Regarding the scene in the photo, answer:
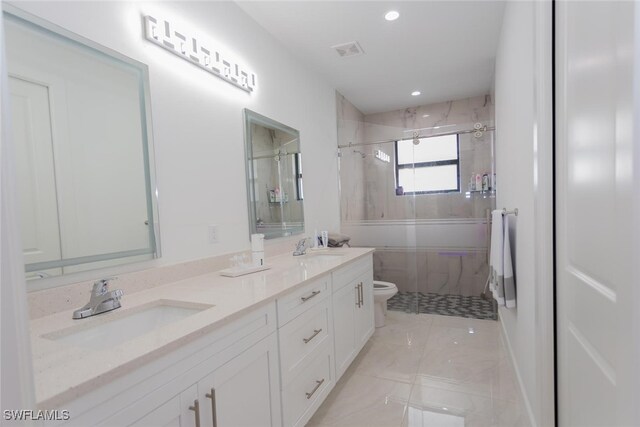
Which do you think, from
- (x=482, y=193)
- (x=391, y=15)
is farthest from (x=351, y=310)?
(x=482, y=193)

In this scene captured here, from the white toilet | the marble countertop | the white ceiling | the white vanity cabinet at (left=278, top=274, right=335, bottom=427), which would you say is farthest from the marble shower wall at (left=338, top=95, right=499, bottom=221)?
the marble countertop

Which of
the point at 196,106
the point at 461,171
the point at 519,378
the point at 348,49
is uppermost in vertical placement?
the point at 348,49

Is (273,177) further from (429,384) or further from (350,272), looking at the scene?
(429,384)

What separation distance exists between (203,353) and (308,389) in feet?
2.78

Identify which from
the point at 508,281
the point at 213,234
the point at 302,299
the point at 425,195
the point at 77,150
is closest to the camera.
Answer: the point at 77,150

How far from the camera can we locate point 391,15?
2.21 meters

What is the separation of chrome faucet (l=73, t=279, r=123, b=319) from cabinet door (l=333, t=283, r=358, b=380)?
1.22 meters

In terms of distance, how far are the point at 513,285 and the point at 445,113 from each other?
2.92 meters

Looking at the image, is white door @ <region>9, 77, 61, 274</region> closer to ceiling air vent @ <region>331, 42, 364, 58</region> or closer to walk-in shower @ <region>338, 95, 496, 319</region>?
ceiling air vent @ <region>331, 42, 364, 58</region>

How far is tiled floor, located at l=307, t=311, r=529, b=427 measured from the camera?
5.71 ft

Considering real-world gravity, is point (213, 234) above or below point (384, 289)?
above

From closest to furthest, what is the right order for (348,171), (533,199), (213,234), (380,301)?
(533,199)
(213,234)
(380,301)
(348,171)

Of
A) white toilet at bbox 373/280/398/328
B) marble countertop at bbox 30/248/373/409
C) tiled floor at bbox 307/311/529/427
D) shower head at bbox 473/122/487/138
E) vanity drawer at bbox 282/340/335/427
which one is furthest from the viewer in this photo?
shower head at bbox 473/122/487/138

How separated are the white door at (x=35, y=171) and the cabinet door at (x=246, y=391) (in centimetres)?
73
